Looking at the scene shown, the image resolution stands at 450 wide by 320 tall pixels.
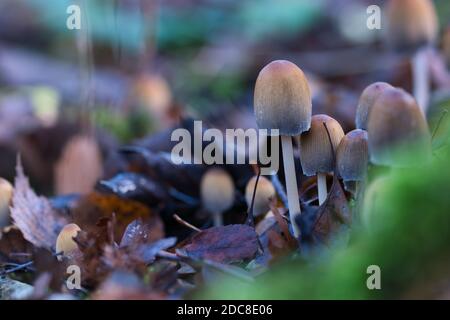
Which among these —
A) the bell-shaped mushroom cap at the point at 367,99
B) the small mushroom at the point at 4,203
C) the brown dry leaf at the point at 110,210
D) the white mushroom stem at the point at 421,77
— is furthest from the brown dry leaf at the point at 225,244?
the white mushroom stem at the point at 421,77

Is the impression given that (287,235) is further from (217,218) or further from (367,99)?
(217,218)

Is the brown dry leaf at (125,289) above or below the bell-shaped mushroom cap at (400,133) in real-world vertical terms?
below

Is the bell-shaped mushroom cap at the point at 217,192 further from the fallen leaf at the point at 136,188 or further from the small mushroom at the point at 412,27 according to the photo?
the small mushroom at the point at 412,27

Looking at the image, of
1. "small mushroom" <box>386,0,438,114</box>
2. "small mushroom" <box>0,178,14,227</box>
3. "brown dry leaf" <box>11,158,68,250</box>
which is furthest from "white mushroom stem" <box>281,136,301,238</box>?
"small mushroom" <box>386,0,438,114</box>

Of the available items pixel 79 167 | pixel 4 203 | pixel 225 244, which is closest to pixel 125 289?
pixel 225 244

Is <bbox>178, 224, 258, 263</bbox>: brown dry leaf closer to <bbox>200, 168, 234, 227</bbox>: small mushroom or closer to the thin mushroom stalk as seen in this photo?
the thin mushroom stalk

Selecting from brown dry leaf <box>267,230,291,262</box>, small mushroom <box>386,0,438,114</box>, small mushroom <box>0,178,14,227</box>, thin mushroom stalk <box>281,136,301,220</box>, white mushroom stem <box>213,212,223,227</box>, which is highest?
small mushroom <box>386,0,438,114</box>
